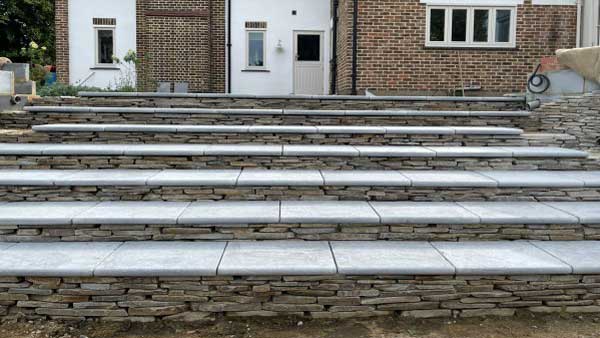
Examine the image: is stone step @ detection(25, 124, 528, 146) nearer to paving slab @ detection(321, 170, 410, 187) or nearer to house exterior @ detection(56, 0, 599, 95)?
paving slab @ detection(321, 170, 410, 187)

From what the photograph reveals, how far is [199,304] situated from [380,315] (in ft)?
4.22

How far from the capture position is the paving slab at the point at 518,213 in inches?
166

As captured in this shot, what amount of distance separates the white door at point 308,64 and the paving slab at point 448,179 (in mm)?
9022

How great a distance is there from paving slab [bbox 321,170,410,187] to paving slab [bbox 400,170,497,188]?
12 centimetres

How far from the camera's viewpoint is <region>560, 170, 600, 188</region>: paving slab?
4.88m

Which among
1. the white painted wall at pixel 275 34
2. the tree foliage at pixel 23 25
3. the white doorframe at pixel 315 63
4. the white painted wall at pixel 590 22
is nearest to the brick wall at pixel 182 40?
the white painted wall at pixel 275 34

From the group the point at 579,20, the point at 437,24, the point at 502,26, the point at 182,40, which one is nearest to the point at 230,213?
the point at 437,24

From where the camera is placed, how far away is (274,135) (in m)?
6.38

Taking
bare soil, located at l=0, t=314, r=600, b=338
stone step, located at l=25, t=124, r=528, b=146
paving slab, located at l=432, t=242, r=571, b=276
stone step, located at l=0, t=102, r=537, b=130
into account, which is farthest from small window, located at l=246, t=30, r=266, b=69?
bare soil, located at l=0, t=314, r=600, b=338

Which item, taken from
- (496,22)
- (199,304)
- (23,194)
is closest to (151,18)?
(496,22)

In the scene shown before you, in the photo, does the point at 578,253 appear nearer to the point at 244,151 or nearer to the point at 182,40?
the point at 244,151

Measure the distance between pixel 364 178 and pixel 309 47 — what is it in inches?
384

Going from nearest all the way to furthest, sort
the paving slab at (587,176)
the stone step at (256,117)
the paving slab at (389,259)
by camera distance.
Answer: the paving slab at (389,259) → the paving slab at (587,176) → the stone step at (256,117)

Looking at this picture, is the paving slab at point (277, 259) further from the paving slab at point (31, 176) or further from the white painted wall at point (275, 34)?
the white painted wall at point (275, 34)
